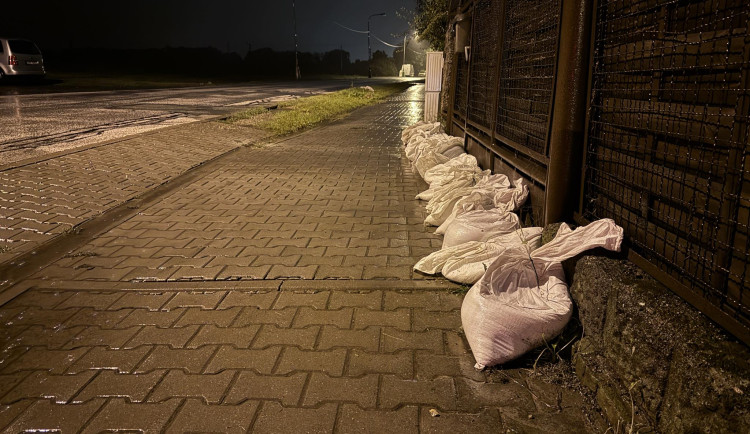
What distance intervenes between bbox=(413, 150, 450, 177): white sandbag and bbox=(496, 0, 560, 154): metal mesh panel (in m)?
1.42

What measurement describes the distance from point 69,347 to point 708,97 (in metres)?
3.55

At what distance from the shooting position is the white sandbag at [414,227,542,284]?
3549 millimetres

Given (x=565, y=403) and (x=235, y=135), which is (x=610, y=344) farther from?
(x=235, y=135)

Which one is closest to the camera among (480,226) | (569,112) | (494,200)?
(569,112)

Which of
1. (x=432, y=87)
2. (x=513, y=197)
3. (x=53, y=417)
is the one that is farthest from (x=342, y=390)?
(x=432, y=87)

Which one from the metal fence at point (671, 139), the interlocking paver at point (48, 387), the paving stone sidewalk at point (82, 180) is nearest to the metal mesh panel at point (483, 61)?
the metal fence at point (671, 139)

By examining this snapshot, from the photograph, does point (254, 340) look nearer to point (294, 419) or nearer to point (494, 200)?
point (294, 419)

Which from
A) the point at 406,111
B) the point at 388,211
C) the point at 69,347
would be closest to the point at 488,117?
the point at 388,211

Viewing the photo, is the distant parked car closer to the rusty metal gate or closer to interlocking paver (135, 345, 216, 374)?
the rusty metal gate

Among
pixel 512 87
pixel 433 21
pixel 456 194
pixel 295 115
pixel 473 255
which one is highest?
pixel 433 21

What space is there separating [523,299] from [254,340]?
159cm

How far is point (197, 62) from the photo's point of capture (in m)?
68.9

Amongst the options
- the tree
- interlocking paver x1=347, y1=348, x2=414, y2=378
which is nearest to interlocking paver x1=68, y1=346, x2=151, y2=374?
interlocking paver x1=347, y1=348, x2=414, y2=378

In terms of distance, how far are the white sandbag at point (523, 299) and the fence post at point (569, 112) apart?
1.56 feet
